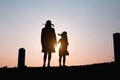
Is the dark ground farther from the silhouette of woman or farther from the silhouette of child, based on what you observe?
the silhouette of child

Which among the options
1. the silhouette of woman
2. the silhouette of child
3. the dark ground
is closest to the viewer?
the dark ground

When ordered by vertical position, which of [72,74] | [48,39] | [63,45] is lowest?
[72,74]

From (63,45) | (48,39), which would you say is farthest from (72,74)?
(63,45)

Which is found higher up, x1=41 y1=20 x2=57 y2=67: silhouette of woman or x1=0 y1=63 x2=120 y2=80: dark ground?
x1=41 y1=20 x2=57 y2=67: silhouette of woman

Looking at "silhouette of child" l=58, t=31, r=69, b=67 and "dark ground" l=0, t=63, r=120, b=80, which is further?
"silhouette of child" l=58, t=31, r=69, b=67

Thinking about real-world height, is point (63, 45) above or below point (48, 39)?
below

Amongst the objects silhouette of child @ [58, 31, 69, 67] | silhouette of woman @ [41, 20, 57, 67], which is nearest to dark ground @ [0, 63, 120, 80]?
silhouette of woman @ [41, 20, 57, 67]

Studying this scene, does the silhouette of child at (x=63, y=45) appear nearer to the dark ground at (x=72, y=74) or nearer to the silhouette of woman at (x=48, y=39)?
the silhouette of woman at (x=48, y=39)

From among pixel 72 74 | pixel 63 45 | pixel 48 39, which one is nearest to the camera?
pixel 72 74

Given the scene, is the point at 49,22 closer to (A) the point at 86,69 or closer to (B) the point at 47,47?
(B) the point at 47,47

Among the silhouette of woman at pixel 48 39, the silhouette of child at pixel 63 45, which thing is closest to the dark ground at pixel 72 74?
the silhouette of woman at pixel 48 39

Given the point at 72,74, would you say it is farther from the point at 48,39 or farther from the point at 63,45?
the point at 63,45

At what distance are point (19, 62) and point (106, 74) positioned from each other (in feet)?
31.6

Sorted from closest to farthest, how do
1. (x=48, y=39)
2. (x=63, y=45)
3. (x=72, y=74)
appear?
(x=72, y=74)
(x=48, y=39)
(x=63, y=45)
